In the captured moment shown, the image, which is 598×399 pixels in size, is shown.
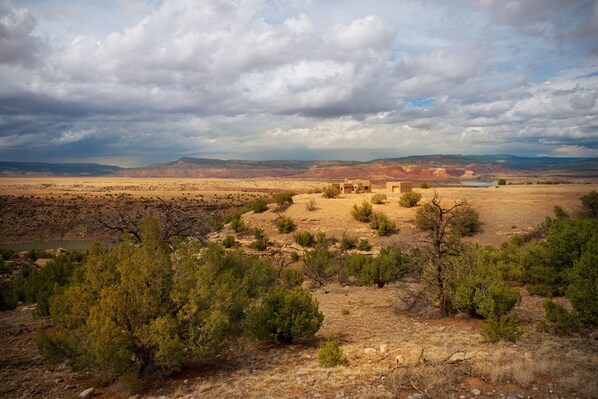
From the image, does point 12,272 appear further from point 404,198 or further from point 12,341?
point 404,198

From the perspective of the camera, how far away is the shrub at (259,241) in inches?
1216

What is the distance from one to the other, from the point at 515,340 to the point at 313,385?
15.5 feet

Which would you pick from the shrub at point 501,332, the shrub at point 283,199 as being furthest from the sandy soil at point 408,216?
the shrub at point 501,332

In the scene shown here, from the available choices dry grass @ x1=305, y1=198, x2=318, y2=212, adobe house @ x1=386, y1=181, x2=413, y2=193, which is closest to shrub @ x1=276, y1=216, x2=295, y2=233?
dry grass @ x1=305, y1=198, x2=318, y2=212

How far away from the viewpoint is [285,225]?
33.9m

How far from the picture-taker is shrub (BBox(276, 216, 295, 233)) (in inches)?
1334

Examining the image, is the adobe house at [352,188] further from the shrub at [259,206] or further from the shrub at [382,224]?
the shrub at [382,224]

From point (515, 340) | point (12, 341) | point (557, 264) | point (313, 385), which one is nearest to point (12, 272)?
point (12, 341)

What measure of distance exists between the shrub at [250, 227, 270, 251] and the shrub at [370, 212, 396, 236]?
8682mm

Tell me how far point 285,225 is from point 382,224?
7.99m

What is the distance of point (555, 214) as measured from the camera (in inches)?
1215

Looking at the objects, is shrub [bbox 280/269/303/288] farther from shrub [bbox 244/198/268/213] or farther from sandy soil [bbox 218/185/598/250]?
shrub [bbox 244/198/268/213]

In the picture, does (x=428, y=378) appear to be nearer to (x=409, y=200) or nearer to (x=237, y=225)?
(x=237, y=225)

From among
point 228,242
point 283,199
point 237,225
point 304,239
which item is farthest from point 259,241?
point 283,199
